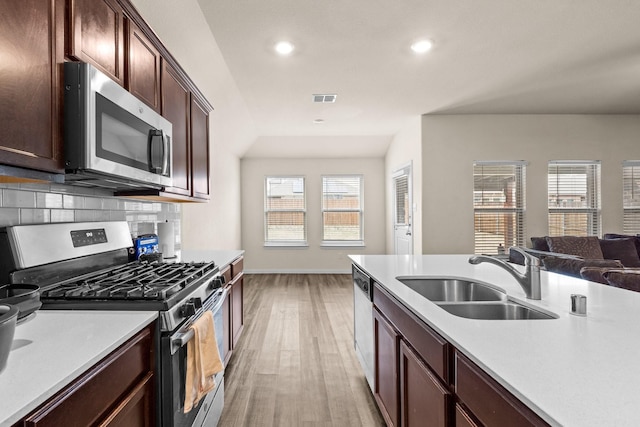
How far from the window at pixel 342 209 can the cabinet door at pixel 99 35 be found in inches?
215

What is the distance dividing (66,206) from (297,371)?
194 centimetres

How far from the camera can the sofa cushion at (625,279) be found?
2047mm

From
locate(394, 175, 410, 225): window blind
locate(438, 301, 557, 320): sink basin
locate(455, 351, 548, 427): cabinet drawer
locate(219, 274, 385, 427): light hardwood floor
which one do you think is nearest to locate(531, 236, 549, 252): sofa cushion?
locate(394, 175, 410, 225): window blind

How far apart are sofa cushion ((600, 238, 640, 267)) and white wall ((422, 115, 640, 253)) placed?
71 cm

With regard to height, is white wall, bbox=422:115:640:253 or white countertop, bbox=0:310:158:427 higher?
white wall, bbox=422:115:640:253

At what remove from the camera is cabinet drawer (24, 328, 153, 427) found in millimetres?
739

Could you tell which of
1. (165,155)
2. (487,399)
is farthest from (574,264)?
(165,155)

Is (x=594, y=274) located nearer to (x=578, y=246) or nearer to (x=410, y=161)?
(x=578, y=246)

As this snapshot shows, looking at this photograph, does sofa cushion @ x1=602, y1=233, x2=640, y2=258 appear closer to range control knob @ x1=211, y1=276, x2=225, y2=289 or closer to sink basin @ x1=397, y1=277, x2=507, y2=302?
sink basin @ x1=397, y1=277, x2=507, y2=302

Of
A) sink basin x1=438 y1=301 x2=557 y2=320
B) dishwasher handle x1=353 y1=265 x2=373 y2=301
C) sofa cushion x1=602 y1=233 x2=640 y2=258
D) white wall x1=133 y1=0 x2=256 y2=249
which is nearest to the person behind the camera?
sink basin x1=438 y1=301 x2=557 y2=320

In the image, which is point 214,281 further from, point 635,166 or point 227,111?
point 635,166

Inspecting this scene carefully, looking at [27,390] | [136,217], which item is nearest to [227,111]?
[136,217]

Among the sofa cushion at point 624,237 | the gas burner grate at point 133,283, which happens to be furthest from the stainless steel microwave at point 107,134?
the sofa cushion at point 624,237

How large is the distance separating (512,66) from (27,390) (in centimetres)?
410
